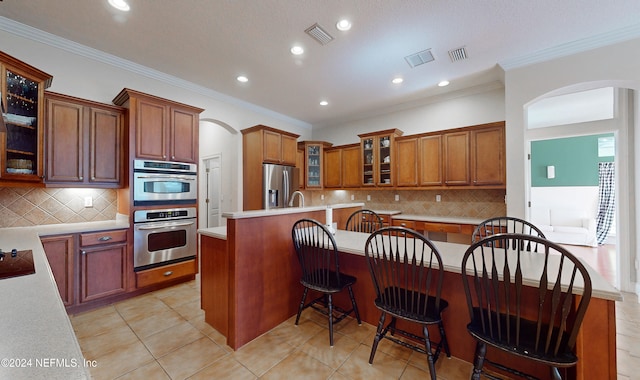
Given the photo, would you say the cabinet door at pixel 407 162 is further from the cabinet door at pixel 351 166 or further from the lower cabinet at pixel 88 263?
the lower cabinet at pixel 88 263

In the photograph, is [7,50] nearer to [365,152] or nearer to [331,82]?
[331,82]

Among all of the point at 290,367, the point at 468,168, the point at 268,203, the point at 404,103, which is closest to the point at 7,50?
the point at 268,203

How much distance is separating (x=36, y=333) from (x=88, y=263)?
2.61 m

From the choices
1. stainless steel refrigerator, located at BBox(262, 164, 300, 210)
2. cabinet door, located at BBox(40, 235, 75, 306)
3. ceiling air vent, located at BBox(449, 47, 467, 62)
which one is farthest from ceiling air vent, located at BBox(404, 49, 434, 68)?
cabinet door, located at BBox(40, 235, 75, 306)

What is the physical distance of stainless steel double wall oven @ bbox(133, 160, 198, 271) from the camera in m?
3.01

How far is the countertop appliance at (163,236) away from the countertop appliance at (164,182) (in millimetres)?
145

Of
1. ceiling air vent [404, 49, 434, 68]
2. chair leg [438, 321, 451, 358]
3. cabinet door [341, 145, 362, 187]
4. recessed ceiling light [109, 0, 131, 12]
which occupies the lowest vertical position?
chair leg [438, 321, 451, 358]

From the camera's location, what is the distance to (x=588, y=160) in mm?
6230

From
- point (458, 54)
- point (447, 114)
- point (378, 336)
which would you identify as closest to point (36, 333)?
point (378, 336)

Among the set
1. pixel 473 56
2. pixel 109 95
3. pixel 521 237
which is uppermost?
pixel 473 56

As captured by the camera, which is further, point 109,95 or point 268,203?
point 268,203

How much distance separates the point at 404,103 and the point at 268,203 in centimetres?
328

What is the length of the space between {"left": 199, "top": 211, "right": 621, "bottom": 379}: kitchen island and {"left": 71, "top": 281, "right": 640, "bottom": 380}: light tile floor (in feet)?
0.44

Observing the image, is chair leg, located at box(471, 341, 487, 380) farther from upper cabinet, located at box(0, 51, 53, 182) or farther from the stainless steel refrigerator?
upper cabinet, located at box(0, 51, 53, 182)
